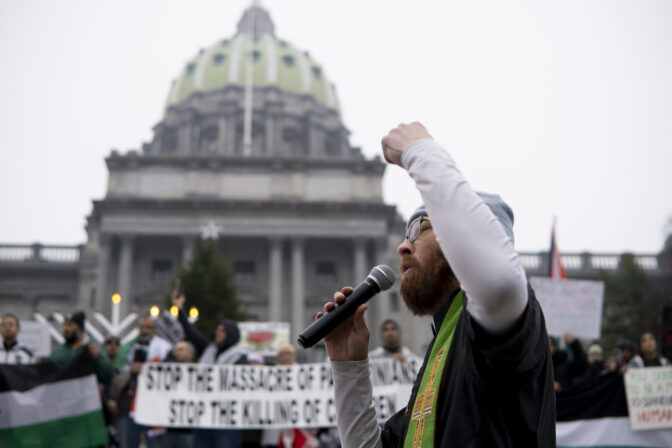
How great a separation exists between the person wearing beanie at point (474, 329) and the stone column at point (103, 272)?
45125mm

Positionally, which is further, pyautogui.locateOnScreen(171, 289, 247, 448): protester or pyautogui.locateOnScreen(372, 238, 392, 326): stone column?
pyautogui.locateOnScreen(372, 238, 392, 326): stone column

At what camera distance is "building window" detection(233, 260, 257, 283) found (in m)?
48.2

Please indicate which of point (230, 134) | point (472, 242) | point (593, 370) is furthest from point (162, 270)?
point (472, 242)

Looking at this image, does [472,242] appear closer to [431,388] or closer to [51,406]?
[431,388]

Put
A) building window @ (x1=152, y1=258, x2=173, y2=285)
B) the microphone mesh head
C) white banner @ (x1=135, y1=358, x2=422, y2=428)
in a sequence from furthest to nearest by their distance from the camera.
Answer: building window @ (x1=152, y1=258, x2=173, y2=285), white banner @ (x1=135, y1=358, x2=422, y2=428), the microphone mesh head

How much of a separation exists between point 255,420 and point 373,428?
6.42 m

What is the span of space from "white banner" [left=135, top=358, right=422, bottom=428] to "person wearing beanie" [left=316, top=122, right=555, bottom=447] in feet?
21.8

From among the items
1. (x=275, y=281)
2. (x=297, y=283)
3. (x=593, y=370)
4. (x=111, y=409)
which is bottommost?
(x=111, y=409)

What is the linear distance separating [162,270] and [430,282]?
48218mm

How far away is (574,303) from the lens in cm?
1134

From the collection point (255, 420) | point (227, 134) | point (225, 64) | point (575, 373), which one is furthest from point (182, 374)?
point (225, 64)

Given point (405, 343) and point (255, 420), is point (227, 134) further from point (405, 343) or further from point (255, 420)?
point (255, 420)

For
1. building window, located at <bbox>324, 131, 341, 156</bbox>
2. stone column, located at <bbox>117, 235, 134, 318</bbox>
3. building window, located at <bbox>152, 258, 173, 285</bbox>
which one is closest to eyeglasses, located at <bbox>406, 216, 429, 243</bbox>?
stone column, located at <bbox>117, 235, 134, 318</bbox>

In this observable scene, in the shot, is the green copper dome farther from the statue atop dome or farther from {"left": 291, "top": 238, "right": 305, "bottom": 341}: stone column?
{"left": 291, "top": 238, "right": 305, "bottom": 341}: stone column
